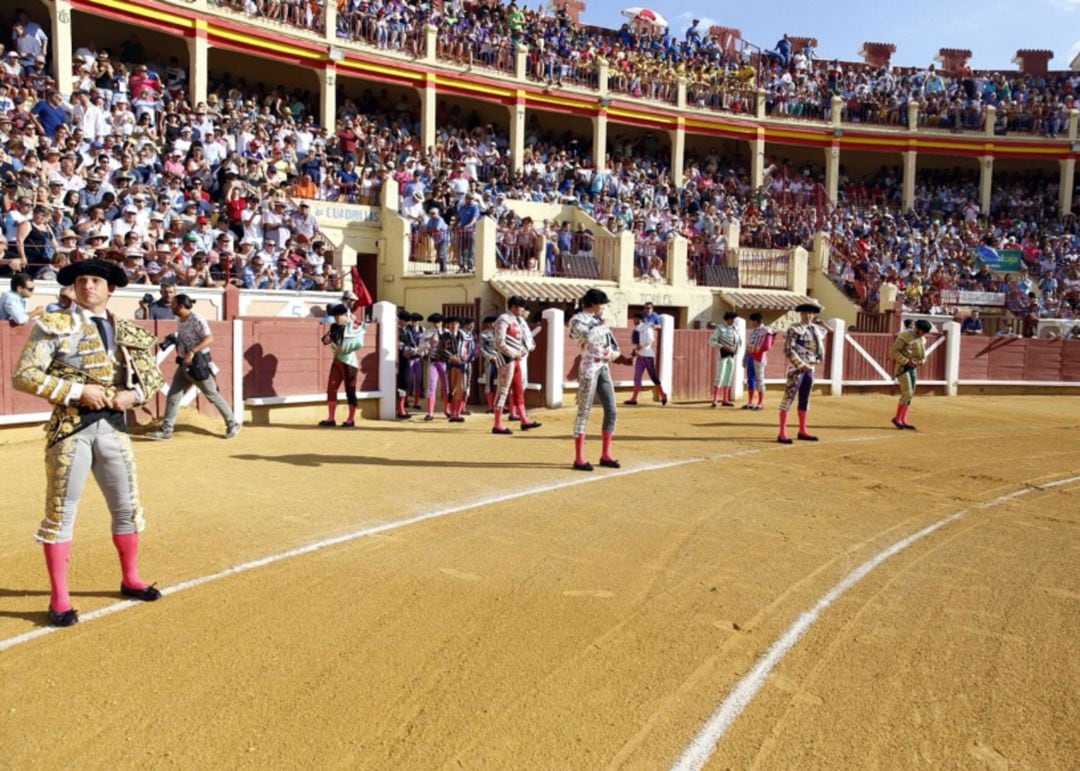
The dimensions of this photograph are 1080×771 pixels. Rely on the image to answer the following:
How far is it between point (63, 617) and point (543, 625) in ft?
6.85

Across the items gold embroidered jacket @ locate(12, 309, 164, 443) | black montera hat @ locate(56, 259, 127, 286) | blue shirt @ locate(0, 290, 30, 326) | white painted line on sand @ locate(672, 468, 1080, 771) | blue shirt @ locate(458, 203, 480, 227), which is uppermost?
blue shirt @ locate(458, 203, 480, 227)

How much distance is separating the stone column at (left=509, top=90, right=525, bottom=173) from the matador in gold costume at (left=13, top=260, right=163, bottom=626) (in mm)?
23115

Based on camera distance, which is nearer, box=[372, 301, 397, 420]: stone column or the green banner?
box=[372, 301, 397, 420]: stone column

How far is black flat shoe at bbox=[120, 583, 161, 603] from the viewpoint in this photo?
175 inches

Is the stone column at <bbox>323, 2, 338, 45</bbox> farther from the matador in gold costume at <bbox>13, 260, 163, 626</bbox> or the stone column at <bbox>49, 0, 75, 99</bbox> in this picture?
the matador in gold costume at <bbox>13, 260, 163, 626</bbox>

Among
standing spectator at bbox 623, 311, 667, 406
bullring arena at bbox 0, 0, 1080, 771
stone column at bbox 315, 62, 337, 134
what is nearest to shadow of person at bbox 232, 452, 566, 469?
bullring arena at bbox 0, 0, 1080, 771

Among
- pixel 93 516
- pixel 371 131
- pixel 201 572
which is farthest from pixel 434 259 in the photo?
pixel 201 572

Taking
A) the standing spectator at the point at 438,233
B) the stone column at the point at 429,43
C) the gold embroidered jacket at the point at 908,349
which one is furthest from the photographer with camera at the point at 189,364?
the stone column at the point at 429,43

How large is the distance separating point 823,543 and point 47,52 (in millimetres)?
19753

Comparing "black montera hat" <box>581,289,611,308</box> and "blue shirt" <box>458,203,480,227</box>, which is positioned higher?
"blue shirt" <box>458,203,480,227</box>

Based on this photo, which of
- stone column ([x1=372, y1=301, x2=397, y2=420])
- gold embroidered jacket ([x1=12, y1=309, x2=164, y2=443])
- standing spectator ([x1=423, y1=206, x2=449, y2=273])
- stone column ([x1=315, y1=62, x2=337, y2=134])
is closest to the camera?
gold embroidered jacket ([x1=12, y1=309, x2=164, y2=443])

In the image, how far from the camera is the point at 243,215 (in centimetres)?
1581

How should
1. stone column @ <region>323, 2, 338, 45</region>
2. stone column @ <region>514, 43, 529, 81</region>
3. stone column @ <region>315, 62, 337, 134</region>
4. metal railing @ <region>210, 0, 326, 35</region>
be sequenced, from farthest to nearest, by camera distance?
stone column @ <region>514, 43, 529, 81</region> → stone column @ <region>323, 2, 338, 45</region> → stone column @ <region>315, 62, 337, 134</region> → metal railing @ <region>210, 0, 326, 35</region>

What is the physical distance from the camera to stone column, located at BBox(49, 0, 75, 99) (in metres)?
18.2
